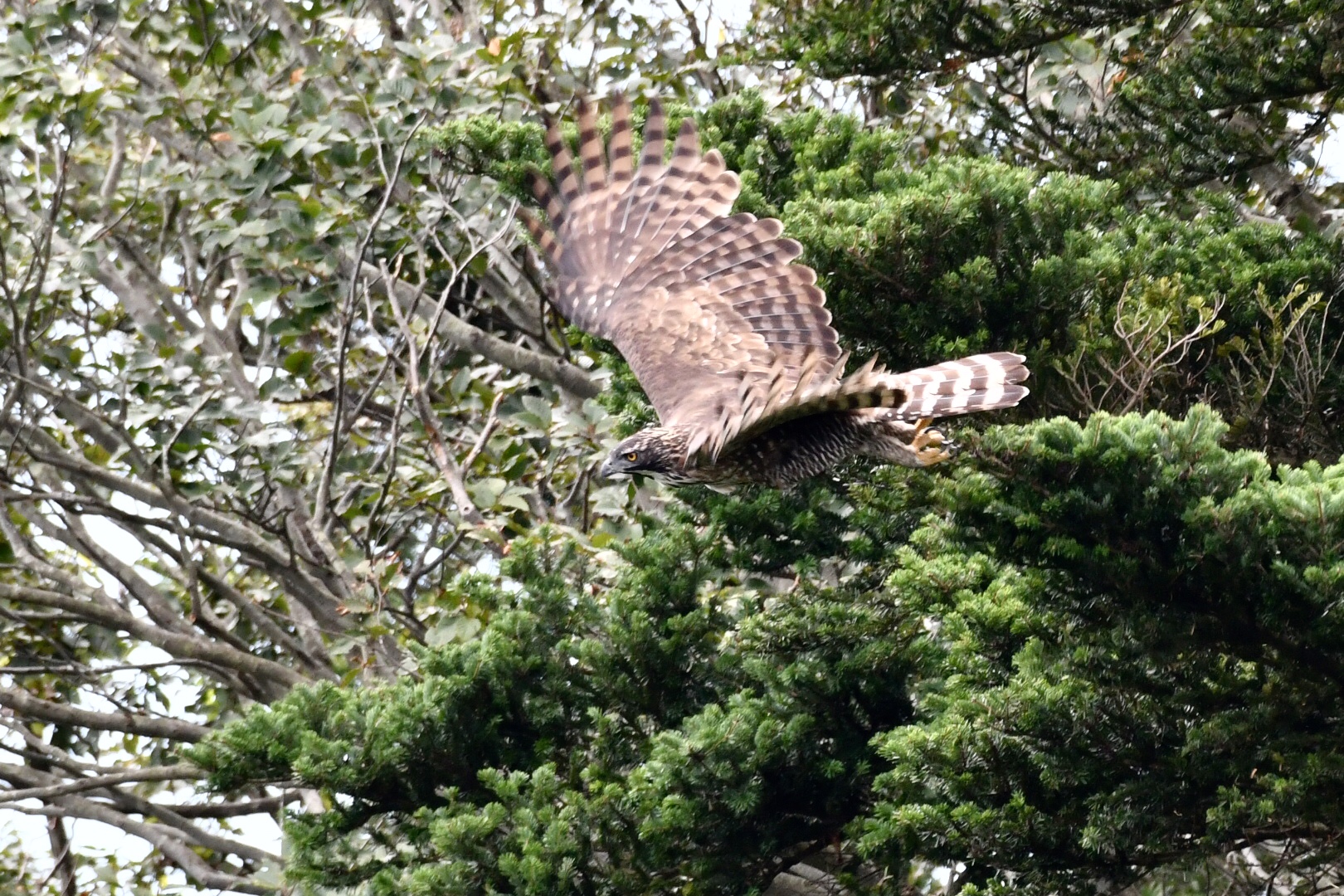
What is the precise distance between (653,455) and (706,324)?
69cm

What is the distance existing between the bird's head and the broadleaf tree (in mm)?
227

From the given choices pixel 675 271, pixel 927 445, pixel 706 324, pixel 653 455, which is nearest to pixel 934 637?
pixel 927 445

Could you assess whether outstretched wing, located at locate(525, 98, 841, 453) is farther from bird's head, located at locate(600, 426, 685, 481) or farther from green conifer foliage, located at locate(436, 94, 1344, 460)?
green conifer foliage, located at locate(436, 94, 1344, 460)

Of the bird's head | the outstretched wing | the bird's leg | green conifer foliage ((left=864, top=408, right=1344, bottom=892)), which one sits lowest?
green conifer foliage ((left=864, top=408, right=1344, bottom=892))

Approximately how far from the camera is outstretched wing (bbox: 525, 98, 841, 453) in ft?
17.7

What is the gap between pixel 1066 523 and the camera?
352 centimetres

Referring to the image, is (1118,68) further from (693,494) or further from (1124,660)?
(1124,660)

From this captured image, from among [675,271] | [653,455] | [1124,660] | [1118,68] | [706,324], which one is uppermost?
[1118,68]

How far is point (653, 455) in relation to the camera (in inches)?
204

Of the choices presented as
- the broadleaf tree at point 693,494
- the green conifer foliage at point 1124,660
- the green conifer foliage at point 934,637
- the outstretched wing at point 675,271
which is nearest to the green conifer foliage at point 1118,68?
the broadleaf tree at point 693,494

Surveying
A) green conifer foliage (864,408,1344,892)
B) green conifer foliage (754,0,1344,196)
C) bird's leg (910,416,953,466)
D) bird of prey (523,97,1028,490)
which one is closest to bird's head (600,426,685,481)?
bird of prey (523,97,1028,490)

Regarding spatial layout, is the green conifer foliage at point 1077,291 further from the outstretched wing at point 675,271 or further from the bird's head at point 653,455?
the bird's head at point 653,455

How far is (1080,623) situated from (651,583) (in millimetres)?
1526

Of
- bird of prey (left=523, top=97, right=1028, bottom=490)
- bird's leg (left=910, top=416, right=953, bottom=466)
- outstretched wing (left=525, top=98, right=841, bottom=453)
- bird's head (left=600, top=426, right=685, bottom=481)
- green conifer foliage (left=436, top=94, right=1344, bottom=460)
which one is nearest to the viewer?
bird of prey (left=523, top=97, right=1028, bottom=490)
